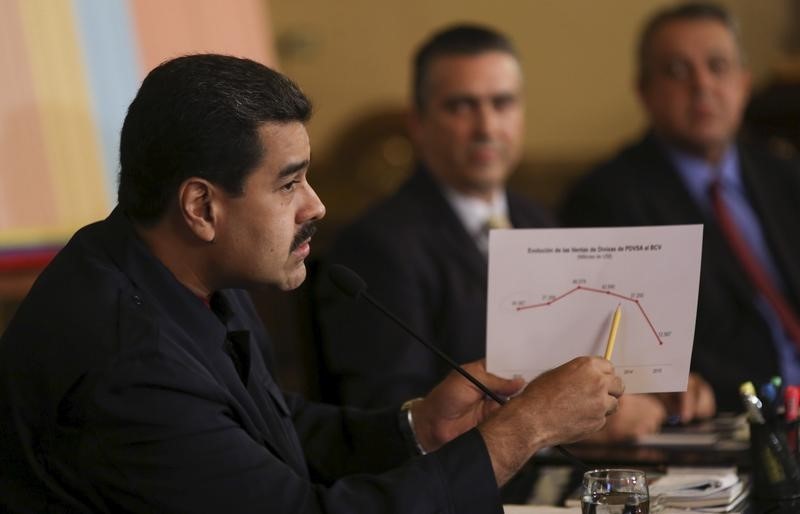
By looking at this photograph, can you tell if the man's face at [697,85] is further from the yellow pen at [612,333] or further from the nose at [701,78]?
the yellow pen at [612,333]

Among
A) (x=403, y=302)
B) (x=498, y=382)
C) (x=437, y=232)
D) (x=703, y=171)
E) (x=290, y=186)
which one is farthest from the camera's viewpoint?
(x=703, y=171)

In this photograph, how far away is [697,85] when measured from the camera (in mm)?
3498

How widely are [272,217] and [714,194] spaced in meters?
1.99

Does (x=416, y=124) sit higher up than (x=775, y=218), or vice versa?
(x=416, y=124)

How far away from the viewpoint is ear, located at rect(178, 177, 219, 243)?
1672mm

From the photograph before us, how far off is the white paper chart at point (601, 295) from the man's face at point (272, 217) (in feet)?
0.89

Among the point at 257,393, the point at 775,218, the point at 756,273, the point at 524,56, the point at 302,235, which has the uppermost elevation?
the point at 524,56

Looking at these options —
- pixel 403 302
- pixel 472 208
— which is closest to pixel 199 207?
pixel 403 302

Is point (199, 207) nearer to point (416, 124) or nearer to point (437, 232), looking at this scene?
point (437, 232)

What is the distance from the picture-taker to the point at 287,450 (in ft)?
5.93

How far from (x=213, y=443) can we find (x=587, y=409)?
50cm

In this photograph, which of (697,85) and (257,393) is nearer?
(257,393)

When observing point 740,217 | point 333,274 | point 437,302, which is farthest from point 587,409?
point 740,217

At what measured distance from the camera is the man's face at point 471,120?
3.17 m
